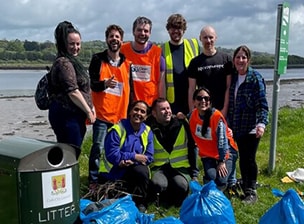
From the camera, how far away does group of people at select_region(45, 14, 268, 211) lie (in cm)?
520

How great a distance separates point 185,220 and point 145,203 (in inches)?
44.6

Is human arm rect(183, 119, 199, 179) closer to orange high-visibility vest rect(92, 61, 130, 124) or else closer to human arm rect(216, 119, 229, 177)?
human arm rect(216, 119, 229, 177)

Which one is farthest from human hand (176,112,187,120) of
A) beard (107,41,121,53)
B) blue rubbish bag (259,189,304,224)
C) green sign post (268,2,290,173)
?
blue rubbish bag (259,189,304,224)

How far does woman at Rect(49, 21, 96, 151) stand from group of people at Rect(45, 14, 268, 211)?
47mm

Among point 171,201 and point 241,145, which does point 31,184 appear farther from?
point 241,145

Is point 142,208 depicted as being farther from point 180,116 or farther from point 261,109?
point 261,109

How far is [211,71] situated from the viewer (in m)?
5.71

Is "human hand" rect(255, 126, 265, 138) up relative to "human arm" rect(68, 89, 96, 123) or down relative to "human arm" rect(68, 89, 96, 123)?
down

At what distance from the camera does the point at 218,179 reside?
5.56 metres

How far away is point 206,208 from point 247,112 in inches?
68.3

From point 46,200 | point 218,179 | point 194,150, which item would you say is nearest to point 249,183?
point 218,179

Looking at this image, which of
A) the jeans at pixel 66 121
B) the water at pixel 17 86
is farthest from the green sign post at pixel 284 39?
the water at pixel 17 86

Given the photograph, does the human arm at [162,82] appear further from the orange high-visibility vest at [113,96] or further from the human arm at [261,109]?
the human arm at [261,109]

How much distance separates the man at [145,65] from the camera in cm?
573
